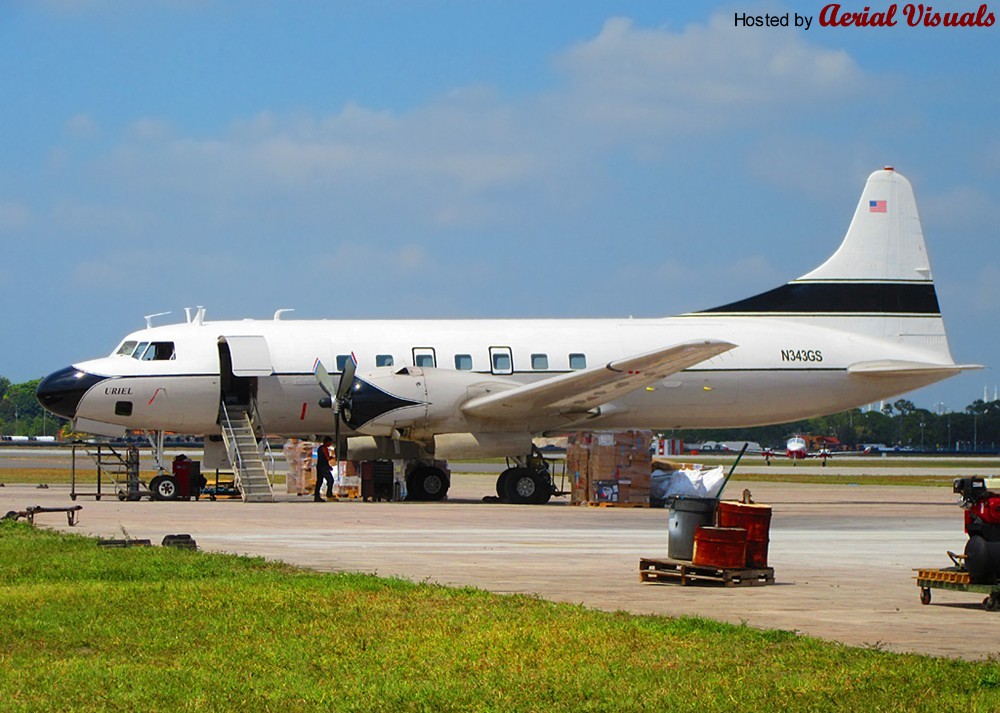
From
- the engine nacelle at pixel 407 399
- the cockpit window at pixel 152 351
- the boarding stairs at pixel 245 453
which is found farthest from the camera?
the cockpit window at pixel 152 351

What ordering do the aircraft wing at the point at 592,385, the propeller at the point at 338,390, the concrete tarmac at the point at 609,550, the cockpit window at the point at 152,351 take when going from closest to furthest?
the concrete tarmac at the point at 609,550, the aircraft wing at the point at 592,385, the propeller at the point at 338,390, the cockpit window at the point at 152,351

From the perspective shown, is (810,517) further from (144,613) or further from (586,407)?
(144,613)

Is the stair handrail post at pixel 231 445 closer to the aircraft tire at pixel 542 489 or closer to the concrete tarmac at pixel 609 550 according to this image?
the concrete tarmac at pixel 609 550

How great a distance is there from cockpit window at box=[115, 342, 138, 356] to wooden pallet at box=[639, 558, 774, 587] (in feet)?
65.6

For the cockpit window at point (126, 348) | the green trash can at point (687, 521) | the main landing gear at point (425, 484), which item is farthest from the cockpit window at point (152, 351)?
the green trash can at point (687, 521)

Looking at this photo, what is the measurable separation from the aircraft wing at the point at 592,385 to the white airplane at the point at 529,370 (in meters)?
0.06

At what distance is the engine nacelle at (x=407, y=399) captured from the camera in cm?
2923

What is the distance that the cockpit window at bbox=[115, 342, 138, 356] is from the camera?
31150 millimetres

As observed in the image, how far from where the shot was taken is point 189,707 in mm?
7559

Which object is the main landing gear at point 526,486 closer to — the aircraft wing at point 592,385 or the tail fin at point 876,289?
the aircraft wing at point 592,385

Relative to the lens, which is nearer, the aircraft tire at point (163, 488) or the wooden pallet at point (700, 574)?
the wooden pallet at point (700, 574)

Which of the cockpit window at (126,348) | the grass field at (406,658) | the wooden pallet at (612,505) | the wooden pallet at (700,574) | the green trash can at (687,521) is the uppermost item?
the cockpit window at (126,348)

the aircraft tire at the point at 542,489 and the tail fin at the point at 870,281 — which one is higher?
the tail fin at the point at 870,281

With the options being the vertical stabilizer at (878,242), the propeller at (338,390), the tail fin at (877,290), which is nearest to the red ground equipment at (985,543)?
the propeller at (338,390)
